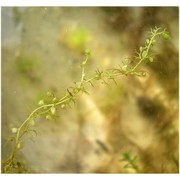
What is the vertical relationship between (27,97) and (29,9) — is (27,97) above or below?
below

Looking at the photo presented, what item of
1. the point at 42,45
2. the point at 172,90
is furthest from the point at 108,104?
the point at 42,45

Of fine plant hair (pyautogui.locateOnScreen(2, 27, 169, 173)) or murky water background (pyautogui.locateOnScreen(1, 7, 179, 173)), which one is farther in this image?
murky water background (pyautogui.locateOnScreen(1, 7, 179, 173))

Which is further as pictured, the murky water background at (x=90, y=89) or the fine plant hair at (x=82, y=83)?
the murky water background at (x=90, y=89)

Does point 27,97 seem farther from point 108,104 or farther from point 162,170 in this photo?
point 162,170

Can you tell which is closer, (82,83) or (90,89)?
(82,83)
